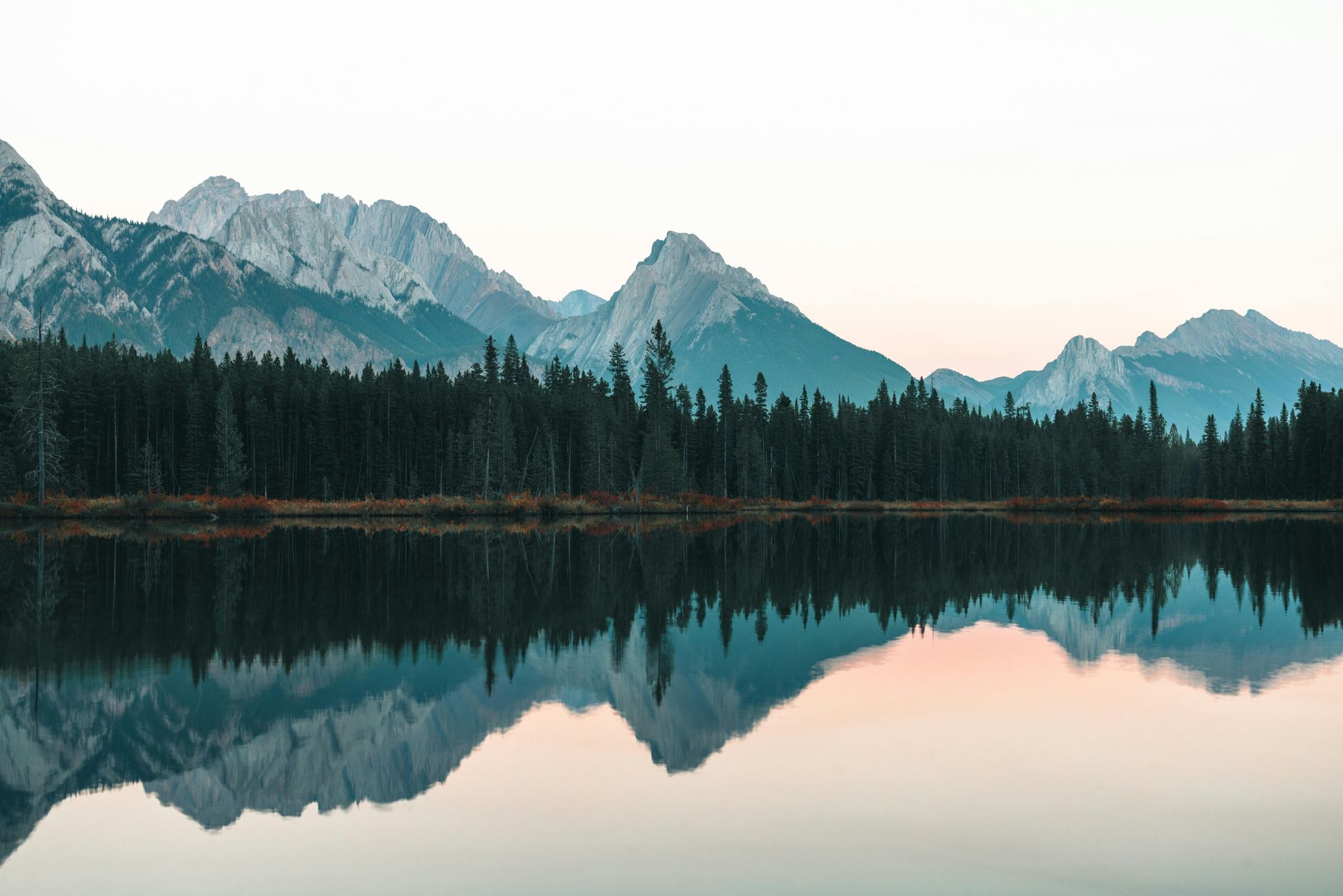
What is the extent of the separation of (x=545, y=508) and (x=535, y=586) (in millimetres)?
63509

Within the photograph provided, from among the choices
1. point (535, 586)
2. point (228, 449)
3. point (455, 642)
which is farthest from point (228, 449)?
point (455, 642)

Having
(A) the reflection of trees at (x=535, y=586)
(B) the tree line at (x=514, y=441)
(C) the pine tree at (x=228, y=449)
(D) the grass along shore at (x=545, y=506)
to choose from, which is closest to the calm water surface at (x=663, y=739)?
→ (A) the reflection of trees at (x=535, y=586)

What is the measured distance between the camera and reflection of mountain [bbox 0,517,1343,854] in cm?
1549

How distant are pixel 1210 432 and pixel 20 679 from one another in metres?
200

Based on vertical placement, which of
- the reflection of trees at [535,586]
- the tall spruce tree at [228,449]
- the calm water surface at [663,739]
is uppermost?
the tall spruce tree at [228,449]

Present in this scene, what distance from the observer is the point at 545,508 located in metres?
100

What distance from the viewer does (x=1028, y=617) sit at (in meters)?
31.4

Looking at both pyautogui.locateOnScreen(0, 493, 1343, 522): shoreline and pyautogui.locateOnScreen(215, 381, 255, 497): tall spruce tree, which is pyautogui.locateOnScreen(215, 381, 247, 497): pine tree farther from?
pyautogui.locateOnScreen(0, 493, 1343, 522): shoreline

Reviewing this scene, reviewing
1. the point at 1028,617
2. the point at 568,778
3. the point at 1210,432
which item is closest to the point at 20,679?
the point at 568,778

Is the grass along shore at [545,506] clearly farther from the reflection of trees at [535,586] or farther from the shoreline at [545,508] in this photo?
the reflection of trees at [535,586]

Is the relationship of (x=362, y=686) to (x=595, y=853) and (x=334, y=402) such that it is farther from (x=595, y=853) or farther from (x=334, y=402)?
(x=334, y=402)

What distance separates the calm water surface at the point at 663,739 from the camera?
1138 centimetres

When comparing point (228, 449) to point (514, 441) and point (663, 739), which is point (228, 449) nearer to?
point (514, 441)

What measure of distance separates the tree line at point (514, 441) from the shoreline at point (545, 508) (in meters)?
3.66
